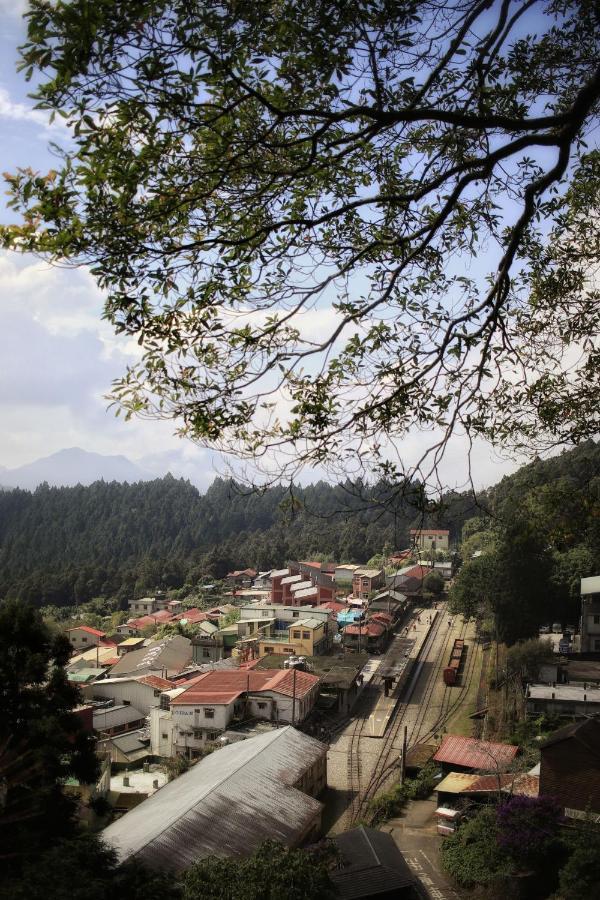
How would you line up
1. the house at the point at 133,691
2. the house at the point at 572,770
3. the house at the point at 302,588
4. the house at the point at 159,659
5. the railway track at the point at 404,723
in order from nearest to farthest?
the house at the point at 572,770 → the railway track at the point at 404,723 → the house at the point at 133,691 → the house at the point at 159,659 → the house at the point at 302,588

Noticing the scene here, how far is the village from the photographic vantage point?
9.42 m

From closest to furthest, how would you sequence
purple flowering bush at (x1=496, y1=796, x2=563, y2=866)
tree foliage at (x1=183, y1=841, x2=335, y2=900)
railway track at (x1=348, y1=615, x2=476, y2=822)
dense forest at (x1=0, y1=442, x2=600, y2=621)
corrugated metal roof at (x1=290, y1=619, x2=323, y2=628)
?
1. dense forest at (x1=0, y1=442, x2=600, y2=621)
2. tree foliage at (x1=183, y1=841, x2=335, y2=900)
3. purple flowering bush at (x1=496, y1=796, x2=563, y2=866)
4. railway track at (x1=348, y1=615, x2=476, y2=822)
5. corrugated metal roof at (x1=290, y1=619, x2=323, y2=628)

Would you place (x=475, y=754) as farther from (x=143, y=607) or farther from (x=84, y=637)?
(x=143, y=607)

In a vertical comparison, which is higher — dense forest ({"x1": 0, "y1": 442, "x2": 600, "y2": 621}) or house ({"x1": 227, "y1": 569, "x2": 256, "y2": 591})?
dense forest ({"x1": 0, "y1": 442, "x2": 600, "y2": 621})

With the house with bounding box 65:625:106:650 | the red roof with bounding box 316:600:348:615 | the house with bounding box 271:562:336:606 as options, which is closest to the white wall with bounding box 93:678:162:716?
the house with bounding box 65:625:106:650

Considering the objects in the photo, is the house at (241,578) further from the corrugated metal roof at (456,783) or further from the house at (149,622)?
the corrugated metal roof at (456,783)

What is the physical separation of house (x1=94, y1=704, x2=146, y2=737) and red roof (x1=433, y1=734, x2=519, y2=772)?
8.29m

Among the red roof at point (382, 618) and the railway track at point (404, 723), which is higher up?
the red roof at point (382, 618)

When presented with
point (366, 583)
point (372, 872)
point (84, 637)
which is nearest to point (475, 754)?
point (372, 872)

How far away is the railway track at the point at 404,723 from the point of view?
13172 millimetres

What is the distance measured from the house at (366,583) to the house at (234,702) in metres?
18.0

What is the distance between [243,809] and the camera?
980 centimetres

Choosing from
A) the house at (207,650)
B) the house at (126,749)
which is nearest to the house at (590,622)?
the house at (126,749)

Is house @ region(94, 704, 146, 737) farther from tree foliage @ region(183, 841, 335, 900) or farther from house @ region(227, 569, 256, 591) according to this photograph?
house @ region(227, 569, 256, 591)
